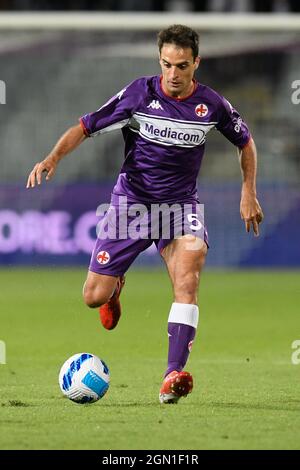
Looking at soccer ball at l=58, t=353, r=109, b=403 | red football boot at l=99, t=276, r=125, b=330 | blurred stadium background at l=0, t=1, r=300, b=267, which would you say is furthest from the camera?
blurred stadium background at l=0, t=1, r=300, b=267

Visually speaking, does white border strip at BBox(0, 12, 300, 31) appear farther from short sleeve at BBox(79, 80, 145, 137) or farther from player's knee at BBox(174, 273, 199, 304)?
player's knee at BBox(174, 273, 199, 304)

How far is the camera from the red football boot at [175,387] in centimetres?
638

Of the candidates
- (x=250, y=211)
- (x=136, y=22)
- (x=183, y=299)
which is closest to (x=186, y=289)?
(x=183, y=299)

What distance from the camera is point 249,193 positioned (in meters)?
7.08

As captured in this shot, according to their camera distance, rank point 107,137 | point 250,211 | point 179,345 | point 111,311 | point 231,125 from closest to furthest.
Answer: point 179,345 < point 250,211 < point 231,125 < point 111,311 < point 107,137

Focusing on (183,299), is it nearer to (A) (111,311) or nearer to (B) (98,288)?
(B) (98,288)

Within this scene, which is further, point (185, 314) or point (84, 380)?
point (185, 314)

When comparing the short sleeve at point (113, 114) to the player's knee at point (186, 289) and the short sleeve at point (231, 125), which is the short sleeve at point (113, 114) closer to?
the short sleeve at point (231, 125)

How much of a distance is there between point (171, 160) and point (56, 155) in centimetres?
74

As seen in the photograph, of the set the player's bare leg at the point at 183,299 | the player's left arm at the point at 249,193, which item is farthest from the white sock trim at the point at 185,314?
the player's left arm at the point at 249,193

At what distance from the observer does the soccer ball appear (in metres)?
6.48

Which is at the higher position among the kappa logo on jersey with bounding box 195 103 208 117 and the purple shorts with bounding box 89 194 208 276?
the kappa logo on jersey with bounding box 195 103 208 117

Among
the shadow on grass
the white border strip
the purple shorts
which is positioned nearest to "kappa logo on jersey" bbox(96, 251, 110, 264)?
the purple shorts

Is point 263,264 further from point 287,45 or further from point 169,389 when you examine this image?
point 169,389
